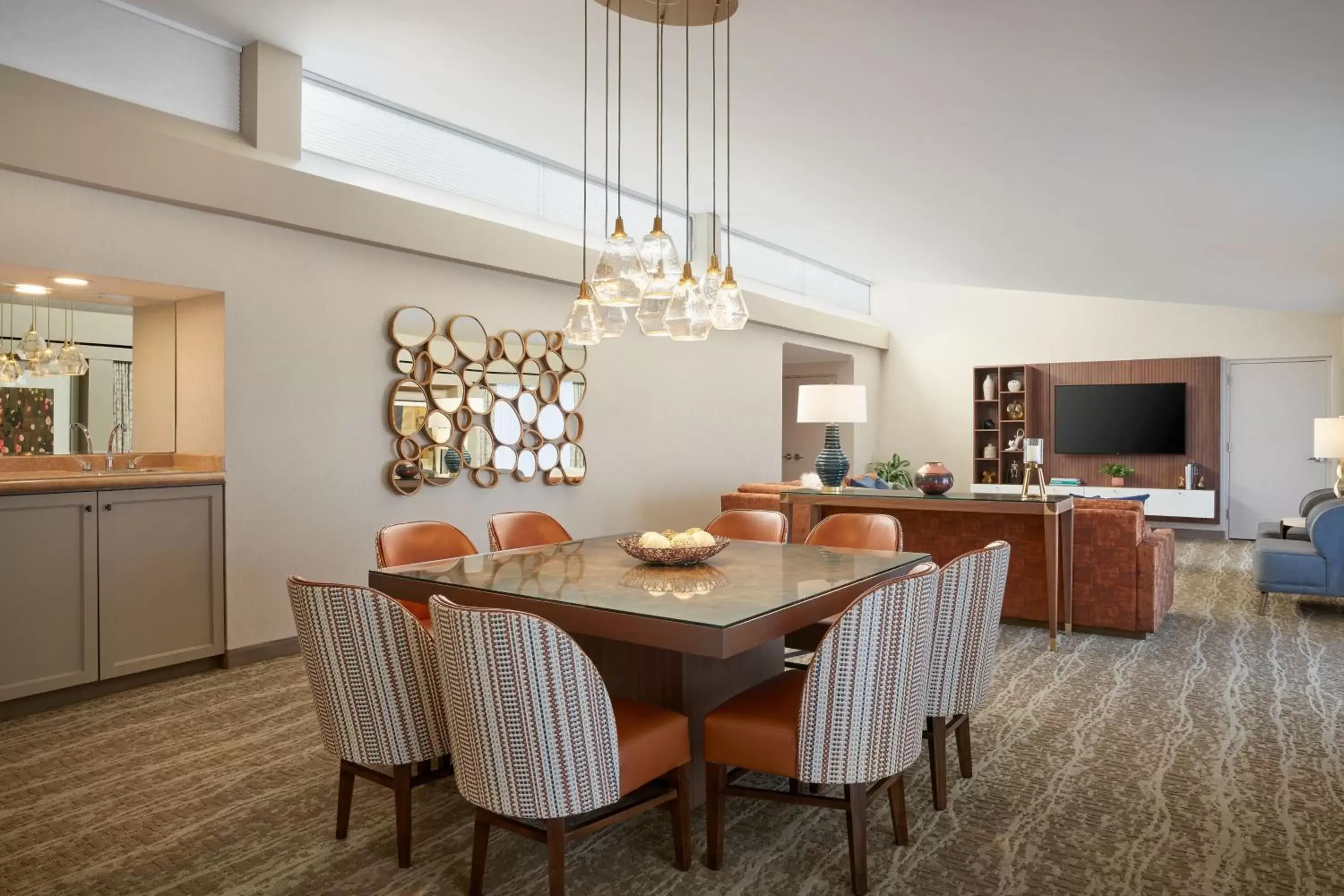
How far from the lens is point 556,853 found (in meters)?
2.05

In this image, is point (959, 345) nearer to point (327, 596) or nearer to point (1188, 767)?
point (1188, 767)

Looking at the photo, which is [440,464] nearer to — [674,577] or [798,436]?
[674,577]

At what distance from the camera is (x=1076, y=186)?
4.51 meters

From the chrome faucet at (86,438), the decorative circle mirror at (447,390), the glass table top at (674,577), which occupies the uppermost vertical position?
the decorative circle mirror at (447,390)

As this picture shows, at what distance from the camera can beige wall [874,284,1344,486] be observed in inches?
351

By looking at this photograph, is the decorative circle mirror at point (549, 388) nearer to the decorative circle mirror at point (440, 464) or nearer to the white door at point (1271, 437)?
the decorative circle mirror at point (440, 464)

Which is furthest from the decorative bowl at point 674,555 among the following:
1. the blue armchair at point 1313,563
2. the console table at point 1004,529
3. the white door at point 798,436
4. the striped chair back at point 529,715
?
the white door at point 798,436

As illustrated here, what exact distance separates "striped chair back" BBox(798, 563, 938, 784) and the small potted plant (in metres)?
8.35

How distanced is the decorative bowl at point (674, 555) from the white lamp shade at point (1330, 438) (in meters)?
5.80

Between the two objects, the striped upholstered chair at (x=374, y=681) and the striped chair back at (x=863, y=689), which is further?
the striped upholstered chair at (x=374, y=681)

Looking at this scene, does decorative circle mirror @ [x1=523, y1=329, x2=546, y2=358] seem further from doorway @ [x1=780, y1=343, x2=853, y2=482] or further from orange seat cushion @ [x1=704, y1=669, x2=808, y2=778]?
doorway @ [x1=780, y1=343, x2=853, y2=482]

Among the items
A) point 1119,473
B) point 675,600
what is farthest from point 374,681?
point 1119,473

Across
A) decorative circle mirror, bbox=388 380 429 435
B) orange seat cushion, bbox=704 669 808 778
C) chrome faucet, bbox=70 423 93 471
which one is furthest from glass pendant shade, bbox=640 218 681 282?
chrome faucet, bbox=70 423 93 471

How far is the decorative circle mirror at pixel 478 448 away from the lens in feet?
17.7
